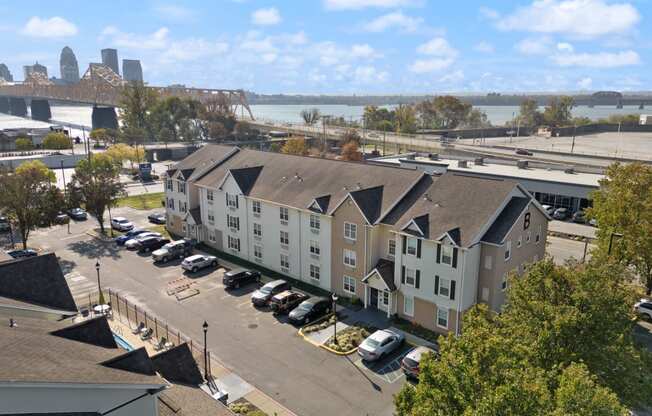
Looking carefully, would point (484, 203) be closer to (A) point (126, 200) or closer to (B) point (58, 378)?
(B) point (58, 378)

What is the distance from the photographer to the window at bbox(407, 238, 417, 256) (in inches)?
1356

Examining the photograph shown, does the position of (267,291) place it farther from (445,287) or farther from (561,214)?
(561,214)

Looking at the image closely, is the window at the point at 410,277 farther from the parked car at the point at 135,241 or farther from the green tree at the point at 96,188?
the green tree at the point at 96,188

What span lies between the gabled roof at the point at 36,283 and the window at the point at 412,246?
21.7 m

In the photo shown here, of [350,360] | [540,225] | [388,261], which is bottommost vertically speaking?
[350,360]

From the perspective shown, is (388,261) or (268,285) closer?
(388,261)

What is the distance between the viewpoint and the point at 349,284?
39.3 metres

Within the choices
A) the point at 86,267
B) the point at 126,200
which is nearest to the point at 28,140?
the point at 126,200

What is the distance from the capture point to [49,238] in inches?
2217

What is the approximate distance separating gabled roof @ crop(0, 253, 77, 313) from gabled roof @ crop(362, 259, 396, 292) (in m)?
20.1

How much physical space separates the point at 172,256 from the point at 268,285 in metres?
14.3

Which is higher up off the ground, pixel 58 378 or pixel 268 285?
pixel 58 378

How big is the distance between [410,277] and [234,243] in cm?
2140

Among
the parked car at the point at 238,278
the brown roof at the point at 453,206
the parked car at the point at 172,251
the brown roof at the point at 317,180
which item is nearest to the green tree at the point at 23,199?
the parked car at the point at 172,251
